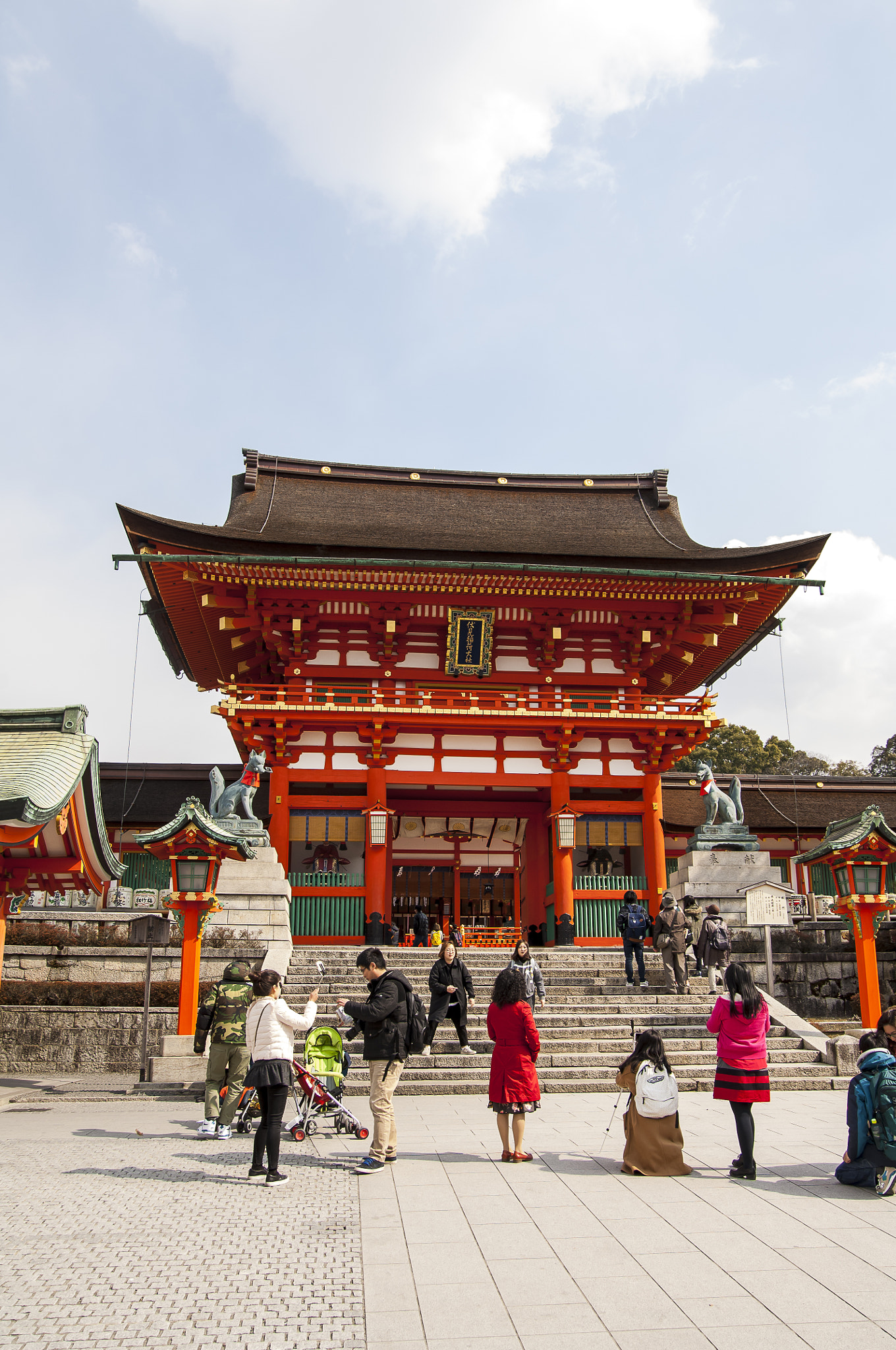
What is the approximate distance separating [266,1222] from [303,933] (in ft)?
45.8

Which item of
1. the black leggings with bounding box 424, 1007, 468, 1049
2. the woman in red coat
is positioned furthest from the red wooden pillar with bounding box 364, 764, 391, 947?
the woman in red coat

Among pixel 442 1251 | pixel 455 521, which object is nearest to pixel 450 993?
pixel 442 1251

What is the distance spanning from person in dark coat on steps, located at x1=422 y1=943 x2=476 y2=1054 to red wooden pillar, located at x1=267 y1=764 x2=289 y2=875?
801 cm

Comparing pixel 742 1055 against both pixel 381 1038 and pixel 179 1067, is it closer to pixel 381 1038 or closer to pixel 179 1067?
pixel 381 1038

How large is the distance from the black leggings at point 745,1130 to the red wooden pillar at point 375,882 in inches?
488

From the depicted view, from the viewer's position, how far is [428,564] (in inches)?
789

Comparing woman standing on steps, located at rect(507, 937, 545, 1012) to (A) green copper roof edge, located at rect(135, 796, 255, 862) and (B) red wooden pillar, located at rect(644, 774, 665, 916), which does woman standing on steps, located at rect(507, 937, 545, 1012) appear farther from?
(B) red wooden pillar, located at rect(644, 774, 665, 916)

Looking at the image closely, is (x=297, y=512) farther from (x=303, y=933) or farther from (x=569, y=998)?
(x=569, y=998)

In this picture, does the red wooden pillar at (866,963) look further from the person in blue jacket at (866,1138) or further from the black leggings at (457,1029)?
the person in blue jacket at (866,1138)

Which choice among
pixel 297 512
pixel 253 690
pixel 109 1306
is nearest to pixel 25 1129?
pixel 109 1306

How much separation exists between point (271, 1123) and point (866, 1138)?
14.8 feet

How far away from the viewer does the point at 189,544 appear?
65.9 feet

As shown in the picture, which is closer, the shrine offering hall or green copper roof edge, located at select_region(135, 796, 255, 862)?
green copper roof edge, located at select_region(135, 796, 255, 862)

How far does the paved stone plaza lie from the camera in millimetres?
4590
